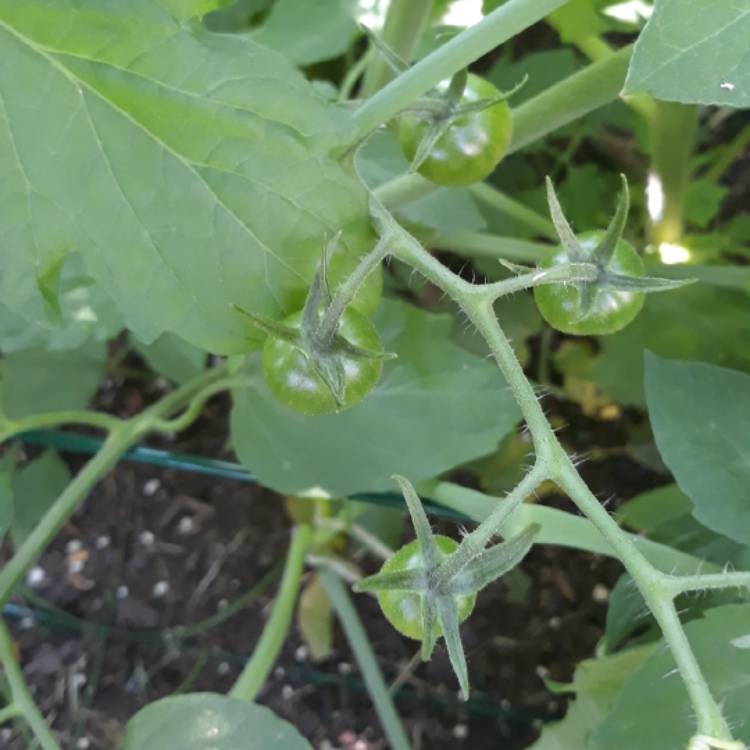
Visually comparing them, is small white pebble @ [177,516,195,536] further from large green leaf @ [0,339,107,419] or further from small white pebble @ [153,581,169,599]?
large green leaf @ [0,339,107,419]

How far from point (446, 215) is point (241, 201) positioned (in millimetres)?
476

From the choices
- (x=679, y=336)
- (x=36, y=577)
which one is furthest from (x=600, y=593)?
(x=36, y=577)

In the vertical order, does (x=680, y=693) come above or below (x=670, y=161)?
below

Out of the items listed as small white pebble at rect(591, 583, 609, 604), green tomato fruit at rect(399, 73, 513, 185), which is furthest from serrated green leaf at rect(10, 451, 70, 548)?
green tomato fruit at rect(399, 73, 513, 185)

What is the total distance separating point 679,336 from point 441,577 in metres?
0.78

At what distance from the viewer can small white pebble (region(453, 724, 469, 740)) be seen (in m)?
1.30

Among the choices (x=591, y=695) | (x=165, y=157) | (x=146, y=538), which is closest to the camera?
(x=165, y=157)

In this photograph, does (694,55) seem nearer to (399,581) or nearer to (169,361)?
(399,581)

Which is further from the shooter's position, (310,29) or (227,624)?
(227,624)

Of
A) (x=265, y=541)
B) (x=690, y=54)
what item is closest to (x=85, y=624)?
(x=265, y=541)

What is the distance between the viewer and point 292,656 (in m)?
1.36

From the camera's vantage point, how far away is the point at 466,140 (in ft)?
2.19

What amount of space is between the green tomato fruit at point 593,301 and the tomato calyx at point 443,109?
0.35 feet

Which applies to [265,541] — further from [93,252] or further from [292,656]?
[93,252]
